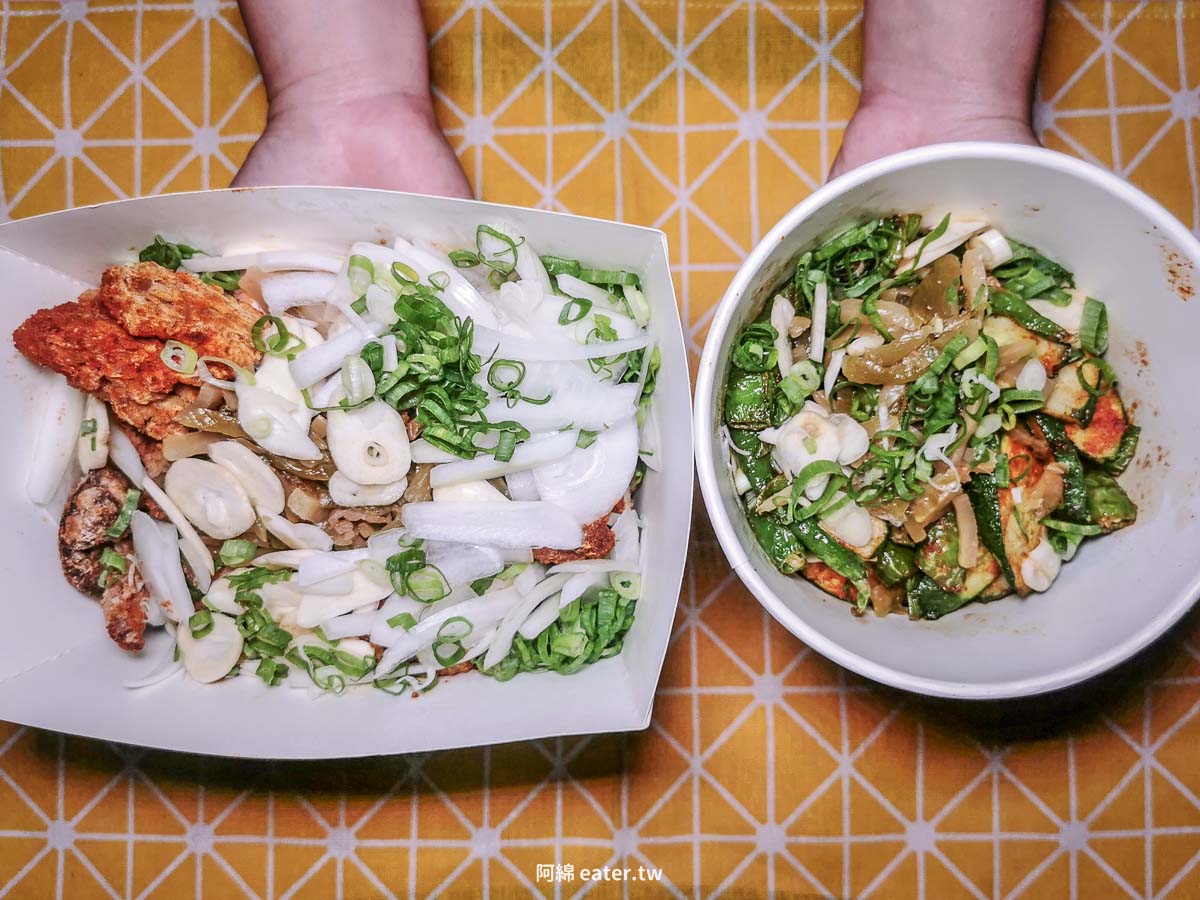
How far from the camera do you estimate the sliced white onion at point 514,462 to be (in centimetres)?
122

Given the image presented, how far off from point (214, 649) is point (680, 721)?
79 centimetres

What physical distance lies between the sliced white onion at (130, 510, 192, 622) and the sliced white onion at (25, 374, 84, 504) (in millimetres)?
132

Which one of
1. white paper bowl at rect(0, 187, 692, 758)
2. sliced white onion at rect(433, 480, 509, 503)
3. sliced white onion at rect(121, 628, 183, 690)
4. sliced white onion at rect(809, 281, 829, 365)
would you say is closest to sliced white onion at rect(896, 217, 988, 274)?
sliced white onion at rect(809, 281, 829, 365)

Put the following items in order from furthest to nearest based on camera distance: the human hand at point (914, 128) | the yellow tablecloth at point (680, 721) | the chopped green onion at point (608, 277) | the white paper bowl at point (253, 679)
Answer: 1. the yellow tablecloth at point (680, 721)
2. the human hand at point (914, 128)
3. the chopped green onion at point (608, 277)
4. the white paper bowl at point (253, 679)

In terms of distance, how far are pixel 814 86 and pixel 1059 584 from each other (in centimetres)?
98

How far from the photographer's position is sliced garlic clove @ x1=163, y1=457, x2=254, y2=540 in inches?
48.5

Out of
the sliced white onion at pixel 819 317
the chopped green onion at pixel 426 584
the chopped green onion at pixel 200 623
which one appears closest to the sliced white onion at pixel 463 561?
the chopped green onion at pixel 426 584

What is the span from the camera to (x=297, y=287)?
126 cm

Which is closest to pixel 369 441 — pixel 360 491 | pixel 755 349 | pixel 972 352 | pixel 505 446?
pixel 360 491

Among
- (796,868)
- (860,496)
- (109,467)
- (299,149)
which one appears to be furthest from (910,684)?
(299,149)

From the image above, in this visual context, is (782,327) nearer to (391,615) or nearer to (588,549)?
(588,549)

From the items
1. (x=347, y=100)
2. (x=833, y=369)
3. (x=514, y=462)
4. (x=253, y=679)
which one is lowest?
(x=253, y=679)

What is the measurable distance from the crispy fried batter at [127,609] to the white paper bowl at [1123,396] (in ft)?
2.89

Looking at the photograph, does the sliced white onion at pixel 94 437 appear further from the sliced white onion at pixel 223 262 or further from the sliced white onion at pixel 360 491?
the sliced white onion at pixel 360 491
